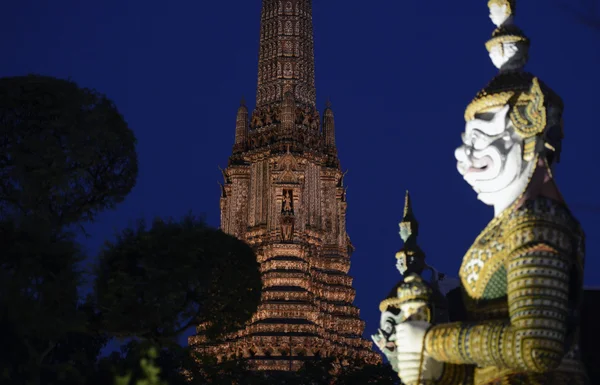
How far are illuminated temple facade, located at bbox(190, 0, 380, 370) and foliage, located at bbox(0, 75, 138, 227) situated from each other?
12.9 metres

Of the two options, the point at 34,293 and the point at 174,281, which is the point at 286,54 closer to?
the point at 174,281

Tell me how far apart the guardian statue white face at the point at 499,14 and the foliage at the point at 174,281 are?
13643mm

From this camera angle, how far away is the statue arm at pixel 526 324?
19.2ft

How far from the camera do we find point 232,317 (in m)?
22.7

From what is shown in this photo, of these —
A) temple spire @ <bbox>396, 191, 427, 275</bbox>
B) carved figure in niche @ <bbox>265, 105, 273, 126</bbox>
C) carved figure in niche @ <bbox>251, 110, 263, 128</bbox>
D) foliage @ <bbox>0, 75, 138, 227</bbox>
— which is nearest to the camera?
temple spire @ <bbox>396, 191, 427, 275</bbox>

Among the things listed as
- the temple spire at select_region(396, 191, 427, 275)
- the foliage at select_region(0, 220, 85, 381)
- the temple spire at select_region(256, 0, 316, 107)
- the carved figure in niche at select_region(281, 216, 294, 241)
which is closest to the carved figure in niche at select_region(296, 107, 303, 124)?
the temple spire at select_region(256, 0, 316, 107)

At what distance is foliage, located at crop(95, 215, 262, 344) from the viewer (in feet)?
65.0

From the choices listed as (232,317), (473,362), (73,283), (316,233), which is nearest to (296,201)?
(316,233)

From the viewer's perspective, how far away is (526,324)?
19.3ft

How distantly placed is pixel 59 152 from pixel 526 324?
1517 centimetres

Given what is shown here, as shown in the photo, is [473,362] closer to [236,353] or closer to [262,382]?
[262,382]

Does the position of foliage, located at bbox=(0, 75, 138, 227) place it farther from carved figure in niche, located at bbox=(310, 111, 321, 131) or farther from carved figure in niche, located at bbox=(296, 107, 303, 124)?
carved figure in niche, located at bbox=(310, 111, 321, 131)

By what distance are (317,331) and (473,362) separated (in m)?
27.5

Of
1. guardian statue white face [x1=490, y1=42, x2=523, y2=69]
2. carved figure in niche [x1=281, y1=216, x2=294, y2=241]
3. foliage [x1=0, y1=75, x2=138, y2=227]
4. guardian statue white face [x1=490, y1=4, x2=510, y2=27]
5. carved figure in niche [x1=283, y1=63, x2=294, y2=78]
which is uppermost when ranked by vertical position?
carved figure in niche [x1=283, y1=63, x2=294, y2=78]
